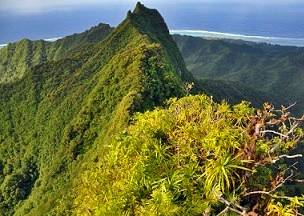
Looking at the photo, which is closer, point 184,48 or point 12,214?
point 12,214

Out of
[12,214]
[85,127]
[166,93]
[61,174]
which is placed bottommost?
[12,214]

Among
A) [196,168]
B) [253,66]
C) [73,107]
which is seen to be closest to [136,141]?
[196,168]

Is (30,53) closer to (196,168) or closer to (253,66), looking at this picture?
(253,66)

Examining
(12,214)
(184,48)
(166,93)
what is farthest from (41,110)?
(184,48)

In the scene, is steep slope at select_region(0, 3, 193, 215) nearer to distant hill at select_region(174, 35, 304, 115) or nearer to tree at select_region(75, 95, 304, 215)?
tree at select_region(75, 95, 304, 215)

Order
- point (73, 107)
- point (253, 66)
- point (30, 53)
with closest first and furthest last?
point (73, 107)
point (30, 53)
point (253, 66)

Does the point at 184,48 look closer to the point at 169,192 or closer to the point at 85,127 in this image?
the point at 85,127

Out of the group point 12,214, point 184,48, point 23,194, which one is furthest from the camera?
point 184,48
